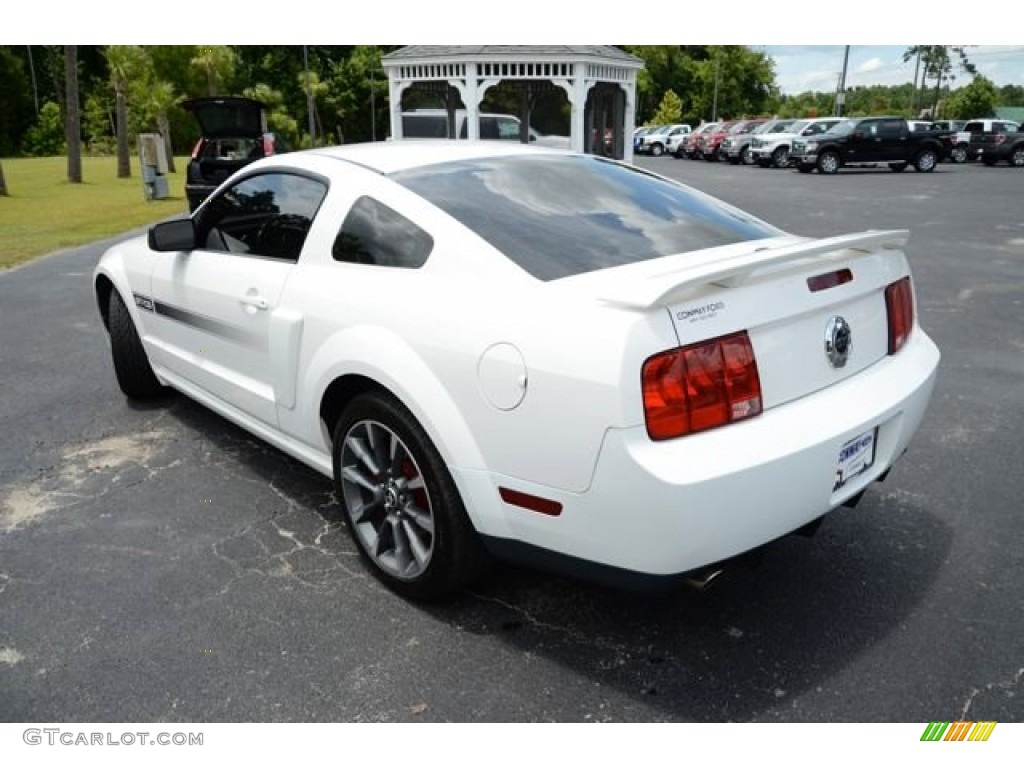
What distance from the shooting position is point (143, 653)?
2730mm

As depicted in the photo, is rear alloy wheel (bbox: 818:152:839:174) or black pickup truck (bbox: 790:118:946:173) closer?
black pickup truck (bbox: 790:118:946:173)

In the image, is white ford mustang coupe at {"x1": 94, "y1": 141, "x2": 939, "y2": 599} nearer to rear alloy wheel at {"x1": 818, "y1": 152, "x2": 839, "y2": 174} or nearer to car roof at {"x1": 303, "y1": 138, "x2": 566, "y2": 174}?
car roof at {"x1": 303, "y1": 138, "x2": 566, "y2": 174}

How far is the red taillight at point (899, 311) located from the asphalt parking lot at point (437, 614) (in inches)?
34.1

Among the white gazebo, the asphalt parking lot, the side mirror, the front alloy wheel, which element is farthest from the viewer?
the white gazebo

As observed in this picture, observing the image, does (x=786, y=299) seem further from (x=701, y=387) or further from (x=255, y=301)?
(x=255, y=301)

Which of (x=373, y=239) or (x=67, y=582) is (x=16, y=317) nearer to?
(x=67, y=582)

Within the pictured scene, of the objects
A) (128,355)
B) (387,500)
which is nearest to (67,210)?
(128,355)

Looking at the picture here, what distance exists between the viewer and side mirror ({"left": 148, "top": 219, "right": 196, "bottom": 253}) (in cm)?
398

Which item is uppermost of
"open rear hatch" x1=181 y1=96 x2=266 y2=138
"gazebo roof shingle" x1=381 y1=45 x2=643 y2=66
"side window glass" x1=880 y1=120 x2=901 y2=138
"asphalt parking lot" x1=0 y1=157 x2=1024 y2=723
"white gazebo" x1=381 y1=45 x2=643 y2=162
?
"gazebo roof shingle" x1=381 y1=45 x2=643 y2=66

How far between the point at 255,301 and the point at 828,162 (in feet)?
87.9

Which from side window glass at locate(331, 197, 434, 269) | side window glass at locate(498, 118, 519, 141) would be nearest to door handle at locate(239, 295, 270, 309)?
side window glass at locate(331, 197, 434, 269)

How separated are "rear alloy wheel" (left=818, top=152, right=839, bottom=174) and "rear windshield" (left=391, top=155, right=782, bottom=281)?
83.9ft

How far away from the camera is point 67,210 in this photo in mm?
19094

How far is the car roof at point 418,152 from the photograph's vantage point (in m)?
3.37
